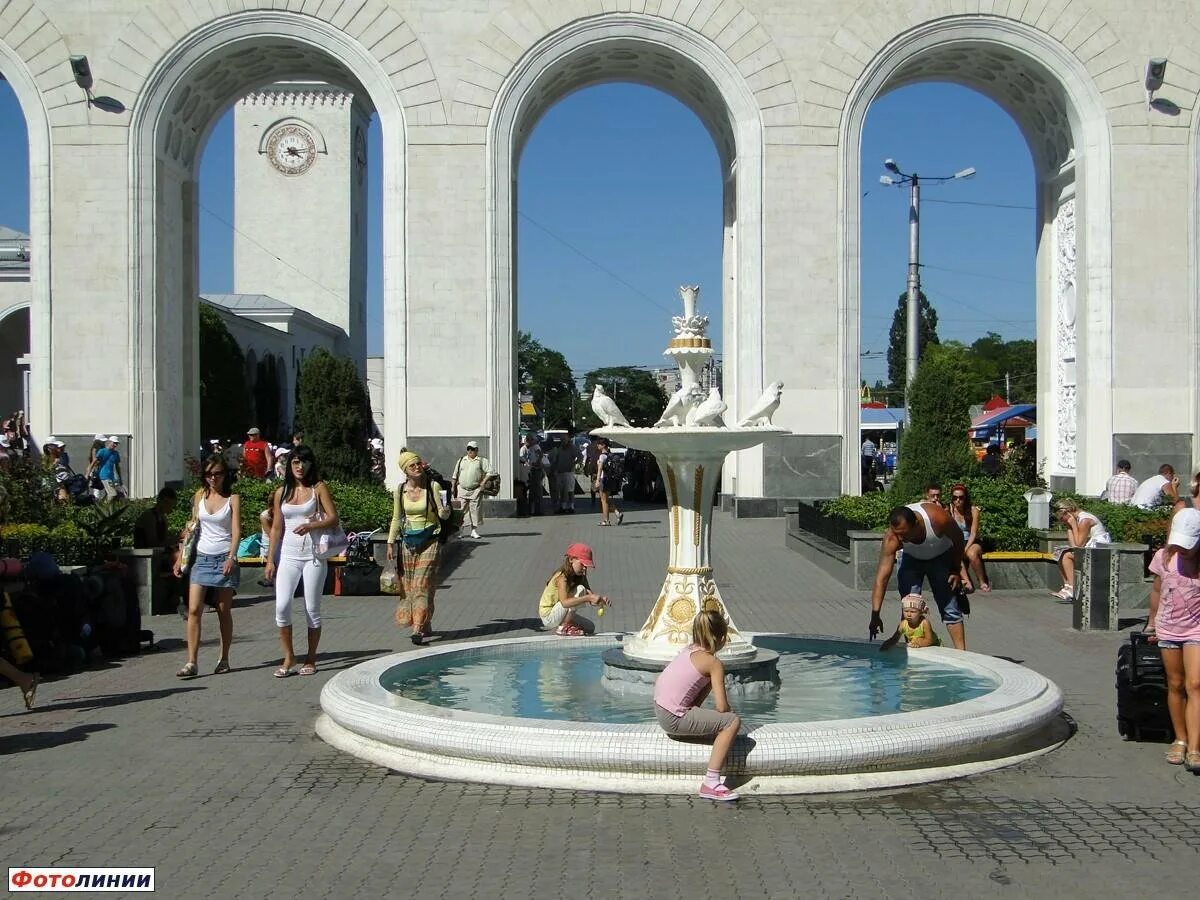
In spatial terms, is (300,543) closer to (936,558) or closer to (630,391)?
(936,558)

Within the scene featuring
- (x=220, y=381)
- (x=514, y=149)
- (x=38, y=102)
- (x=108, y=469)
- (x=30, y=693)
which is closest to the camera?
(x=30, y=693)

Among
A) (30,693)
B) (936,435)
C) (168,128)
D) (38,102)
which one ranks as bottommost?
(30,693)

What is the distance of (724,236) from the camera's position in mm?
30594

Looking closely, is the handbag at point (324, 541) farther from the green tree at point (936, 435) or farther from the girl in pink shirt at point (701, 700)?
the green tree at point (936, 435)

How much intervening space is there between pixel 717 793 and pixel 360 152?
59.3 m

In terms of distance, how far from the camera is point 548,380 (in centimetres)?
11106

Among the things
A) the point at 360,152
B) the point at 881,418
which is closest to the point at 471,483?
the point at 881,418

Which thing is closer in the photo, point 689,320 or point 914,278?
point 689,320

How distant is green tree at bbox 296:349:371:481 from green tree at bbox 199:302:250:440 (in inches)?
953

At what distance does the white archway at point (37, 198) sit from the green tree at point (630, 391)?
81.6 meters

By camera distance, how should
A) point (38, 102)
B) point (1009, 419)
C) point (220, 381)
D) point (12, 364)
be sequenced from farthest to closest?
point (220, 381)
point (12, 364)
point (1009, 419)
point (38, 102)

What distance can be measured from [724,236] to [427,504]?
64.7 ft

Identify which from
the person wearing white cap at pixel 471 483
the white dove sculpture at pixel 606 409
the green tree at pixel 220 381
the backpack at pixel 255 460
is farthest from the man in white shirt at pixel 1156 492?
the green tree at pixel 220 381

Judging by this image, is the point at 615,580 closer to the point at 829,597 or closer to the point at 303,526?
the point at 829,597
